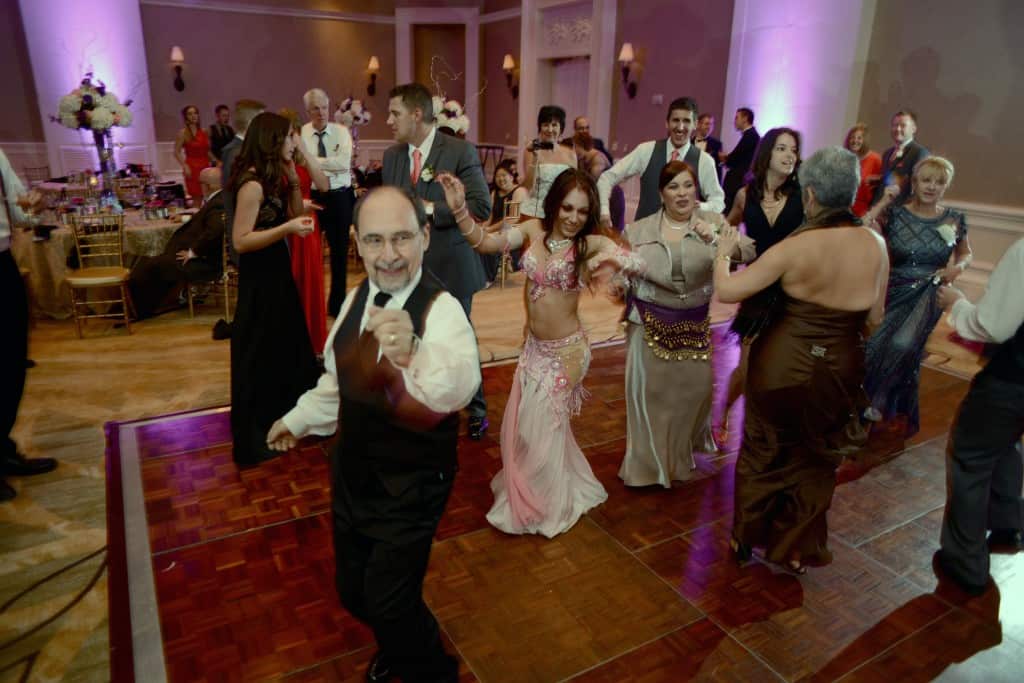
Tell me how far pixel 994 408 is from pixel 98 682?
10.4ft

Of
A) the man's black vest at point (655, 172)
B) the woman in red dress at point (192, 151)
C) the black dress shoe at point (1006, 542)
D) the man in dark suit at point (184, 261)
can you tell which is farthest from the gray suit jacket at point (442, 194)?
the woman in red dress at point (192, 151)

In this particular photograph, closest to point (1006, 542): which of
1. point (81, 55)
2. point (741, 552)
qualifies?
point (741, 552)

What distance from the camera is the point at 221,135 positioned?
843cm

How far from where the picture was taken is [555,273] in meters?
2.81

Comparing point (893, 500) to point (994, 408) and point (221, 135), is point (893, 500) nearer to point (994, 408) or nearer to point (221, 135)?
point (994, 408)

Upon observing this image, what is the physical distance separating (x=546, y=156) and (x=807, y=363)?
126 inches

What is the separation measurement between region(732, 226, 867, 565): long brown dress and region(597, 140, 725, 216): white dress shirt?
5.31ft

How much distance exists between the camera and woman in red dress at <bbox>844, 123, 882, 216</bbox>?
6.41 m

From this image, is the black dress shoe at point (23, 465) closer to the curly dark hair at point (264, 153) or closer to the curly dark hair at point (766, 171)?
the curly dark hair at point (264, 153)

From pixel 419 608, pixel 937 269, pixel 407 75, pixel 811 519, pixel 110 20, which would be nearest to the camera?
pixel 419 608

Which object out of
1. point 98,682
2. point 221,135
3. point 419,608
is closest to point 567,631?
point 419,608

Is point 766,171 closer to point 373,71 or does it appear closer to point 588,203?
point 588,203

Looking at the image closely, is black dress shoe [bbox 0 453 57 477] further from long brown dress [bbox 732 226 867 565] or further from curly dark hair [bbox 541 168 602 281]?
long brown dress [bbox 732 226 867 565]

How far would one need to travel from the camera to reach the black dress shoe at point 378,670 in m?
2.15
